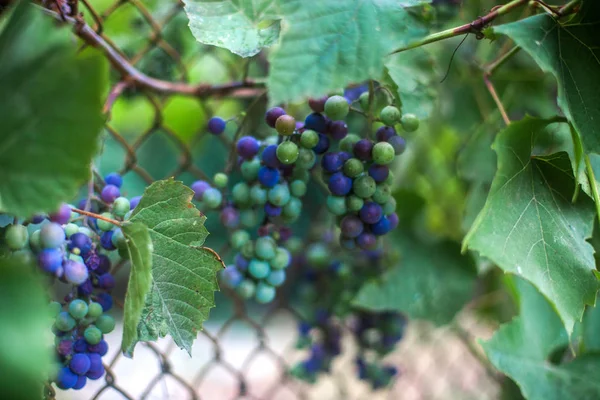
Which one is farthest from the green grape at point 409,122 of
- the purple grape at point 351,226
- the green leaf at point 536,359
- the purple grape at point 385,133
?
the green leaf at point 536,359

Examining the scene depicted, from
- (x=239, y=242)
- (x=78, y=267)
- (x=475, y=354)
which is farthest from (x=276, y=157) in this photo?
(x=475, y=354)

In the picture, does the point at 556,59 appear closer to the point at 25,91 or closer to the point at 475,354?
the point at 25,91

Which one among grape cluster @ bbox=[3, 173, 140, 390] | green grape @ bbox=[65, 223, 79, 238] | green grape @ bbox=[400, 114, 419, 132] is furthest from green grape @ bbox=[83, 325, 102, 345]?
green grape @ bbox=[400, 114, 419, 132]

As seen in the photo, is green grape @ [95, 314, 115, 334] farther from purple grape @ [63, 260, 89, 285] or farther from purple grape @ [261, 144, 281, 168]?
purple grape @ [261, 144, 281, 168]

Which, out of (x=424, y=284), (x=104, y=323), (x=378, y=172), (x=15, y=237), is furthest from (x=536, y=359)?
(x=15, y=237)

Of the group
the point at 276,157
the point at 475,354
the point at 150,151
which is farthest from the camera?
the point at 150,151

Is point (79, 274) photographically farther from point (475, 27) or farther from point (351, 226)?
point (475, 27)

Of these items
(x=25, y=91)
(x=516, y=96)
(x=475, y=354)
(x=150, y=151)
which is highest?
(x=25, y=91)
